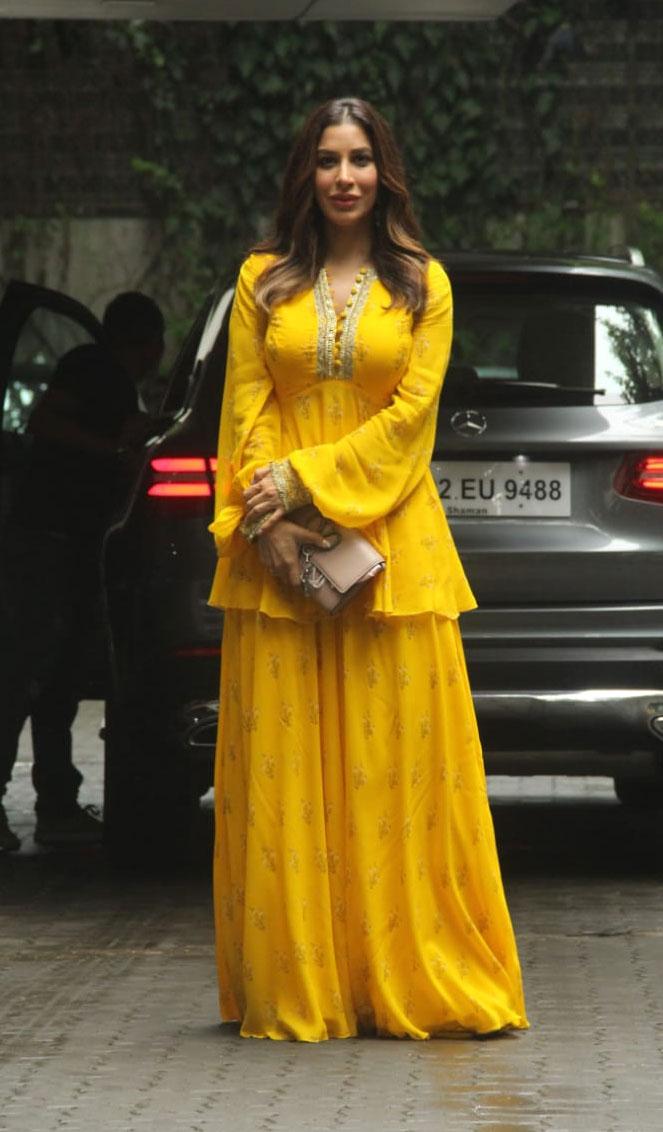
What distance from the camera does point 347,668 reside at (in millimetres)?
5664

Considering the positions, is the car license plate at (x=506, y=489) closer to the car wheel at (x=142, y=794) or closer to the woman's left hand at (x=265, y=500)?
the car wheel at (x=142, y=794)

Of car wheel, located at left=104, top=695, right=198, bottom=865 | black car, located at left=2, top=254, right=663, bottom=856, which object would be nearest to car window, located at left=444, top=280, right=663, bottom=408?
black car, located at left=2, top=254, right=663, bottom=856

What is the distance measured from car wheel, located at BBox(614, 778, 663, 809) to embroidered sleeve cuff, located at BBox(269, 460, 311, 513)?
4996 millimetres

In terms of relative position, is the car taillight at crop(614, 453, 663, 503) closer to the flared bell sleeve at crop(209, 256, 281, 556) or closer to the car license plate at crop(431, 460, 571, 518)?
the car license plate at crop(431, 460, 571, 518)

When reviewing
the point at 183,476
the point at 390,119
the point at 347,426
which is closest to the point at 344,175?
the point at 347,426

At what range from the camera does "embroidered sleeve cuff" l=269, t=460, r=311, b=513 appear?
559cm

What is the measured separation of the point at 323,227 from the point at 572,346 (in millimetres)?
2171

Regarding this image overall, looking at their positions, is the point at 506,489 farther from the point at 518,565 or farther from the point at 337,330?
the point at 337,330

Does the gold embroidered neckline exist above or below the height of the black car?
above

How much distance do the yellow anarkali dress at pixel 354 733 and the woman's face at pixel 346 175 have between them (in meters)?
0.15

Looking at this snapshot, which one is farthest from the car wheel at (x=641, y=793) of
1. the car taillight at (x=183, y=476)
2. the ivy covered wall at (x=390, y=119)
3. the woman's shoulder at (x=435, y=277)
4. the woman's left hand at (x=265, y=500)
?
the ivy covered wall at (x=390, y=119)

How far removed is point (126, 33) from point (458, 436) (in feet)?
33.5

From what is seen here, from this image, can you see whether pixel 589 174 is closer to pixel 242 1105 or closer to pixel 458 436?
pixel 458 436

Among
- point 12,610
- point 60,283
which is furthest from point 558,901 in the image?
point 60,283
